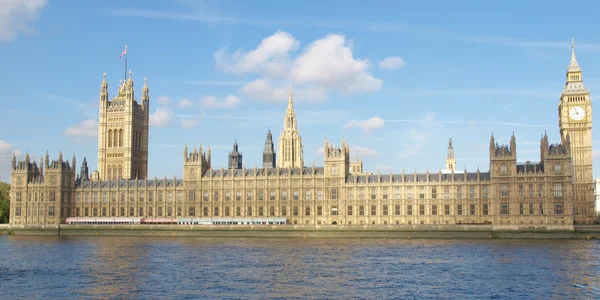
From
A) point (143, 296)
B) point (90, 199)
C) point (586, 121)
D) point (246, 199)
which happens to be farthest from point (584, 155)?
point (143, 296)

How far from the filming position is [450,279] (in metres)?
71.4

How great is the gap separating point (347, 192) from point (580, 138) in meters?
53.8

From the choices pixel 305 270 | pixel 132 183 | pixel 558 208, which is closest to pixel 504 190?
pixel 558 208

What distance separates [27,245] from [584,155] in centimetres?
11339

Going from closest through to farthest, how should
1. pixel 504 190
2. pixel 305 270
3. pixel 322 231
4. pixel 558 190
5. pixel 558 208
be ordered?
pixel 305 270
pixel 558 208
pixel 558 190
pixel 504 190
pixel 322 231

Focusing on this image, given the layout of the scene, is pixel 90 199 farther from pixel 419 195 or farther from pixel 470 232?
pixel 470 232

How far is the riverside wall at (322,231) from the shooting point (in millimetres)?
125500

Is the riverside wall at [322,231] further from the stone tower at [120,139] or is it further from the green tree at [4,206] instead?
the stone tower at [120,139]

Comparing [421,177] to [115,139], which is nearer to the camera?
[421,177]

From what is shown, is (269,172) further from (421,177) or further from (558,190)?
(558,190)

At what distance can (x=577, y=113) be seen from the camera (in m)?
156

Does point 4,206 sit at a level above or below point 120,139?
below

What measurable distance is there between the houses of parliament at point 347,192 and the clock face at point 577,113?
0.22m

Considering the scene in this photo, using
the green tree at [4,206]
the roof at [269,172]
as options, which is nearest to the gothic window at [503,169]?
the roof at [269,172]
